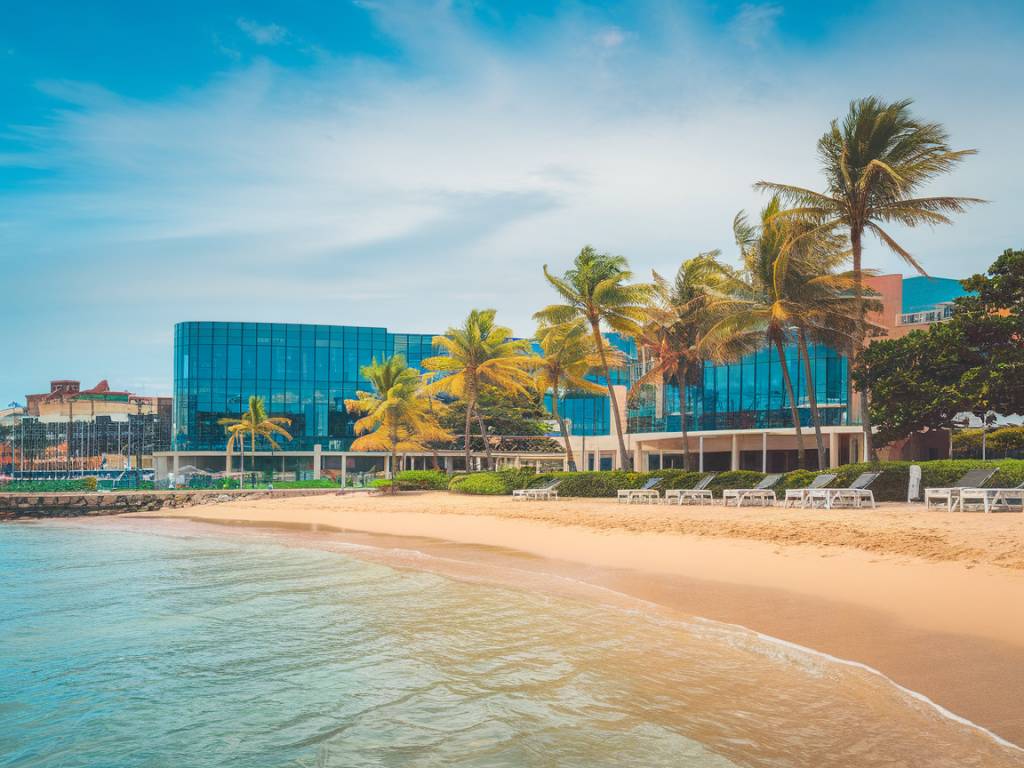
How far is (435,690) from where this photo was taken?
767 centimetres

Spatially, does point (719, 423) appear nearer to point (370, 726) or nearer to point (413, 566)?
point (413, 566)

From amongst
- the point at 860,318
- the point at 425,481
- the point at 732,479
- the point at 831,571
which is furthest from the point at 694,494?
the point at 425,481

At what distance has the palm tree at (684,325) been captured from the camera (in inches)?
1289

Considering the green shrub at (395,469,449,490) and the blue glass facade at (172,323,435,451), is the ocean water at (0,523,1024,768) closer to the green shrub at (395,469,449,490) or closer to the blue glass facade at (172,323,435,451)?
the green shrub at (395,469,449,490)

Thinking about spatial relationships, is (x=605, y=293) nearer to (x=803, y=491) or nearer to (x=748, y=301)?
(x=748, y=301)

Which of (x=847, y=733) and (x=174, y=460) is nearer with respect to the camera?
(x=847, y=733)

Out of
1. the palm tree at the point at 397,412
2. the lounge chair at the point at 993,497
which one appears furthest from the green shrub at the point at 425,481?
the lounge chair at the point at 993,497

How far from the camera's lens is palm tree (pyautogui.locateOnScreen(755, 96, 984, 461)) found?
2469 cm

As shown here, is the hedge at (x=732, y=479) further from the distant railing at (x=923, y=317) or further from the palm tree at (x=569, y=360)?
the distant railing at (x=923, y=317)

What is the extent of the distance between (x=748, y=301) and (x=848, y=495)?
958 centimetres

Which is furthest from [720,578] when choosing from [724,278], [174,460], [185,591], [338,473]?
[174,460]

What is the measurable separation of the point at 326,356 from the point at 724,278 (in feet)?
146

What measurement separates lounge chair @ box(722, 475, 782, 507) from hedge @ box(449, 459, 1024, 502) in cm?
27

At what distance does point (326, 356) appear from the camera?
7012 cm
